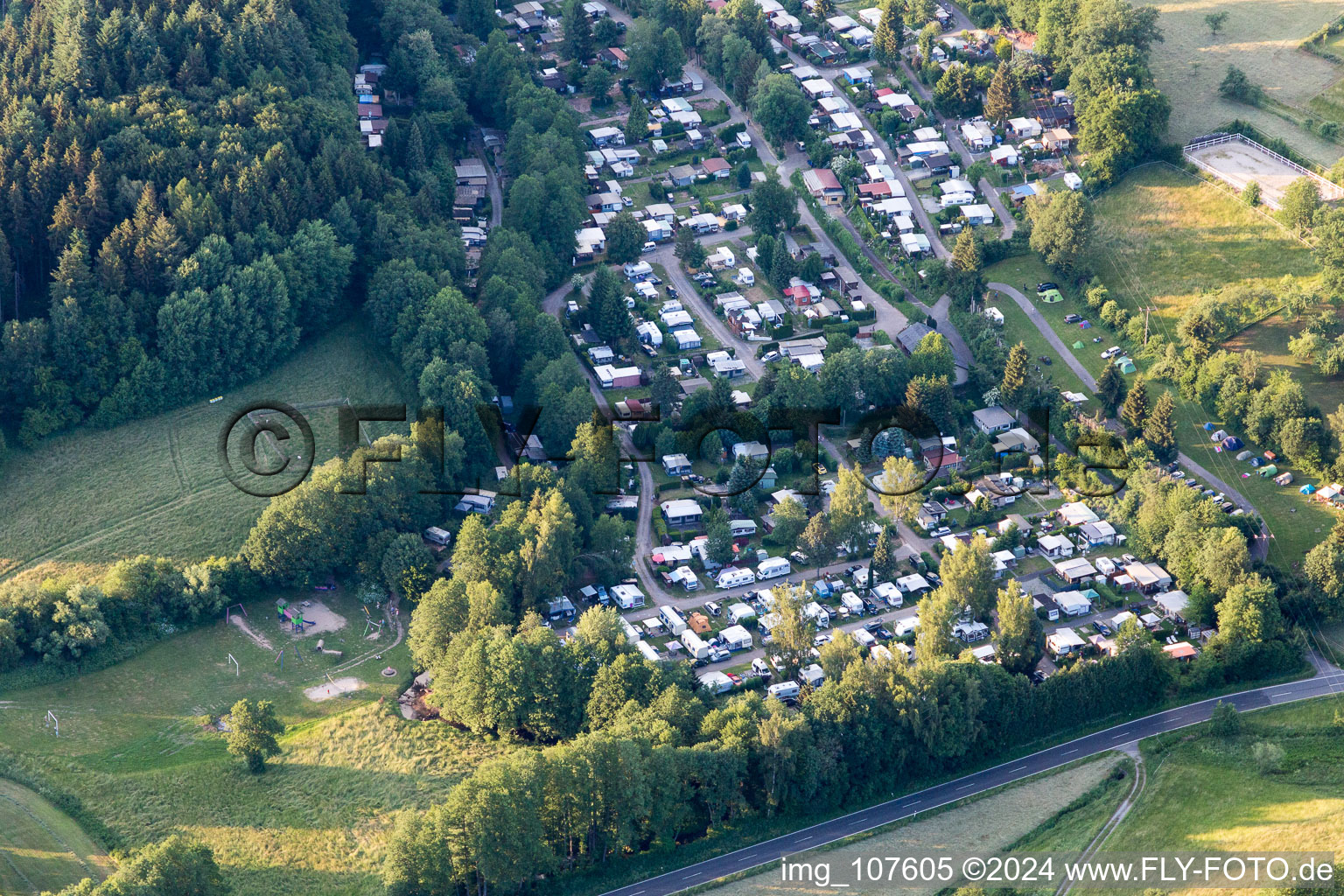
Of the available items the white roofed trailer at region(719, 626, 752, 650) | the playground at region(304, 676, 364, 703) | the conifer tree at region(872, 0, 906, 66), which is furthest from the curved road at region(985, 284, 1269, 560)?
the playground at region(304, 676, 364, 703)

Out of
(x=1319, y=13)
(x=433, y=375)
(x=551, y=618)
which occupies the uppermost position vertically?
(x=1319, y=13)

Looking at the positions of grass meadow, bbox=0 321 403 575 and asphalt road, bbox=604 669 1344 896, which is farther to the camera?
grass meadow, bbox=0 321 403 575

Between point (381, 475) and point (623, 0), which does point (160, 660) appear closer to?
point (381, 475)

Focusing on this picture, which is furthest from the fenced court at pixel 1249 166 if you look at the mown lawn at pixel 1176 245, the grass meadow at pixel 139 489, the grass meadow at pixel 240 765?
the grass meadow at pixel 240 765

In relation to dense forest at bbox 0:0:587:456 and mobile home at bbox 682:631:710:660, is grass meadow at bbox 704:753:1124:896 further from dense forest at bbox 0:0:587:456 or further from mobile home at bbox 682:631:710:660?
dense forest at bbox 0:0:587:456

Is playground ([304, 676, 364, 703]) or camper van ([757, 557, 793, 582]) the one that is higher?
camper van ([757, 557, 793, 582])

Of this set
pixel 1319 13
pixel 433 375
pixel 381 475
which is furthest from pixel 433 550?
pixel 1319 13

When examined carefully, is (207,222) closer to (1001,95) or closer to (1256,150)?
(1001,95)
